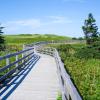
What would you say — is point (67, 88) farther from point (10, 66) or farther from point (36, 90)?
point (10, 66)

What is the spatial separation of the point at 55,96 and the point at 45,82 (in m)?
3.68

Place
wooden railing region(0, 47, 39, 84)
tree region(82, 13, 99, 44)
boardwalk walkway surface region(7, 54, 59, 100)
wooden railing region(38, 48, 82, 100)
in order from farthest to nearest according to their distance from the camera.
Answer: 1. tree region(82, 13, 99, 44)
2. wooden railing region(0, 47, 39, 84)
3. boardwalk walkway surface region(7, 54, 59, 100)
4. wooden railing region(38, 48, 82, 100)

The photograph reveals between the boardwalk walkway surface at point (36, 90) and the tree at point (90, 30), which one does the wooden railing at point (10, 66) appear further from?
A: the tree at point (90, 30)

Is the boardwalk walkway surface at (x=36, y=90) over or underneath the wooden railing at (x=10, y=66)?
underneath

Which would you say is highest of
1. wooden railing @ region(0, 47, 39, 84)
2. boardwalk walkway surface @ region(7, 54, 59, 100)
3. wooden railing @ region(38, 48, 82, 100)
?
wooden railing @ region(38, 48, 82, 100)

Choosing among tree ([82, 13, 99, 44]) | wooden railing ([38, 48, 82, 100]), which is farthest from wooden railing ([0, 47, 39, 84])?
tree ([82, 13, 99, 44])

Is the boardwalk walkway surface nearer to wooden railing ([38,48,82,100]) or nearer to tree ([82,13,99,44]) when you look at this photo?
wooden railing ([38,48,82,100])

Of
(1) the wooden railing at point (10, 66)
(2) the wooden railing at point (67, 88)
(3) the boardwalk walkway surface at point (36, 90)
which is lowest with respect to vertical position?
(3) the boardwalk walkway surface at point (36, 90)

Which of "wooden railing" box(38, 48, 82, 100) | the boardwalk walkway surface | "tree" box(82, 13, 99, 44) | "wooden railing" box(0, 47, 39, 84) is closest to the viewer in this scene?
"wooden railing" box(38, 48, 82, 100)

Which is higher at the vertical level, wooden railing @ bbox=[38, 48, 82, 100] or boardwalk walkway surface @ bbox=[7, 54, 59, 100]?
wooden railing @ bbox=[38, 48, 82, 100]

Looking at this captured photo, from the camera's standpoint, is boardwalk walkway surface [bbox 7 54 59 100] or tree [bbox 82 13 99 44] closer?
boardwalk walkway surface [bbox 7 54 59 100]

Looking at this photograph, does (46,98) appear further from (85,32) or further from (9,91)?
(85,32)

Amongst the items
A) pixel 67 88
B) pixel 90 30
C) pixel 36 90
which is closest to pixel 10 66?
pixel 36 90

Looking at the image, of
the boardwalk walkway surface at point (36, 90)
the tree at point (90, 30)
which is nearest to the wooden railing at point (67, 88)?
the boardwalk walkway surface at point (36, 90)
